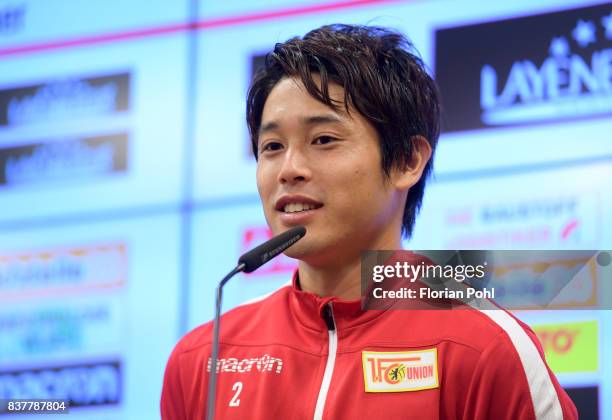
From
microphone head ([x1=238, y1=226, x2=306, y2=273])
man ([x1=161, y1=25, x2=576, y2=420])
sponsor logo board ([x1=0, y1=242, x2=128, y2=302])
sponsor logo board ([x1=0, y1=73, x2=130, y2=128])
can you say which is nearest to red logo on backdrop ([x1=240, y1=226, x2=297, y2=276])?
sponsor logo board ([x1=0, y1=242, x2=128, y2=302])

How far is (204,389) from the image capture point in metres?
1.85

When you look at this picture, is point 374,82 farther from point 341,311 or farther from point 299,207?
point 341,311

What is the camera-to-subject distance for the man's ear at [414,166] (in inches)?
74.8

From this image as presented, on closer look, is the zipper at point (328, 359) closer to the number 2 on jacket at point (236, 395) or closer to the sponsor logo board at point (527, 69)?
the number 2 on jacket at point (236, 395)

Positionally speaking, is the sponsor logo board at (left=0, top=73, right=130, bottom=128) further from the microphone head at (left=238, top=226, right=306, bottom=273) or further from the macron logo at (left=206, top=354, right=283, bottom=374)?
the microphone head at (left=238, top=226, right=306, bottom=273)

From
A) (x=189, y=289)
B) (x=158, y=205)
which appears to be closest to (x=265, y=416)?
(x=189, y=289)

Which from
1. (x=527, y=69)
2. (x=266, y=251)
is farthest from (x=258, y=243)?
(x=266, y=251)

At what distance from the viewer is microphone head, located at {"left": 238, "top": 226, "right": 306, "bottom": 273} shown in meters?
1.50

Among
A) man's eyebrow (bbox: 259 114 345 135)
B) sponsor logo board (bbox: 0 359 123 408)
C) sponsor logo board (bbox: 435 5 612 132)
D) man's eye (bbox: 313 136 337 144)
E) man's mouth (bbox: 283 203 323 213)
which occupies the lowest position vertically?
sponsor logo board (bbox: 0 359 123 408)

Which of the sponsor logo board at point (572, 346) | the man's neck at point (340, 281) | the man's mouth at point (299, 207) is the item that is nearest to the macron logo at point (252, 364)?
the man's neck at point (340, 281)

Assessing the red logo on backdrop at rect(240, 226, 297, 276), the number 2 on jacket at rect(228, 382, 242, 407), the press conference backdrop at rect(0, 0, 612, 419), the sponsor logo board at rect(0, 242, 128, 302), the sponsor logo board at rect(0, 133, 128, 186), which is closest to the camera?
the number 2 on jacket at rect(228, 382, 242, 407)

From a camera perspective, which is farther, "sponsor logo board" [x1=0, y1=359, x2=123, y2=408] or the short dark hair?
"sponsor logo board" [x1=0, y1=359, x2=123, y2=408]

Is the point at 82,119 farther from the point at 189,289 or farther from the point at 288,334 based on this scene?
the point at 288,334

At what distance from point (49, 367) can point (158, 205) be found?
1.76 feet
